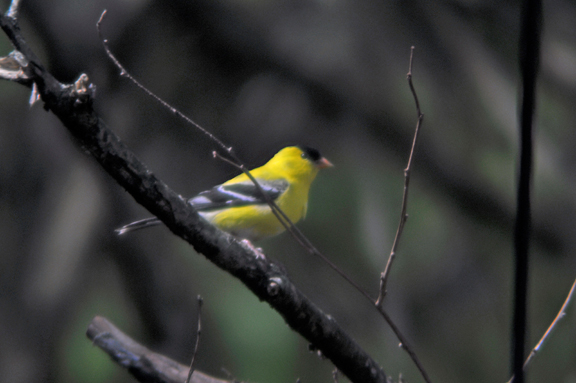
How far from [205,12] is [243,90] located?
0.64 metres

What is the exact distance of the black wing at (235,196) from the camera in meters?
2.61

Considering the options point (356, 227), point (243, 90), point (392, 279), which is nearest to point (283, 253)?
point (356, 227)

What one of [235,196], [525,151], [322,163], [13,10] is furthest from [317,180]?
[525,151]

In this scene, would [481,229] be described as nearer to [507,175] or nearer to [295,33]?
[507,175]

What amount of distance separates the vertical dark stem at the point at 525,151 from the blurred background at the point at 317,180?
3106 millimetres

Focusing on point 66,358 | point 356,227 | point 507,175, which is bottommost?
point 66,358

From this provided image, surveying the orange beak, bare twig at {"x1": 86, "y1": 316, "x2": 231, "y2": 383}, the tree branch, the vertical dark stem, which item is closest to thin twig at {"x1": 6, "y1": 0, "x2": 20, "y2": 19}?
the tree branch

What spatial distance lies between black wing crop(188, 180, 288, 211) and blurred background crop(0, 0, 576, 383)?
102cm

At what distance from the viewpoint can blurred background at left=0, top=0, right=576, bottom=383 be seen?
3854 mm

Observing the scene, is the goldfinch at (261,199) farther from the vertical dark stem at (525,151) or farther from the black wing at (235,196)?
the vertical dark stem at (525,151)

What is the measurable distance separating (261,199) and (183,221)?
127cm

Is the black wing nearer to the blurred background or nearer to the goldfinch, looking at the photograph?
the goldfinch

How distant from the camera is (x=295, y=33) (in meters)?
4.12

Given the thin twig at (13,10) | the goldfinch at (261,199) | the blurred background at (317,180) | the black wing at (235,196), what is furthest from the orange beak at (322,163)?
the thin twig at (13,10)
